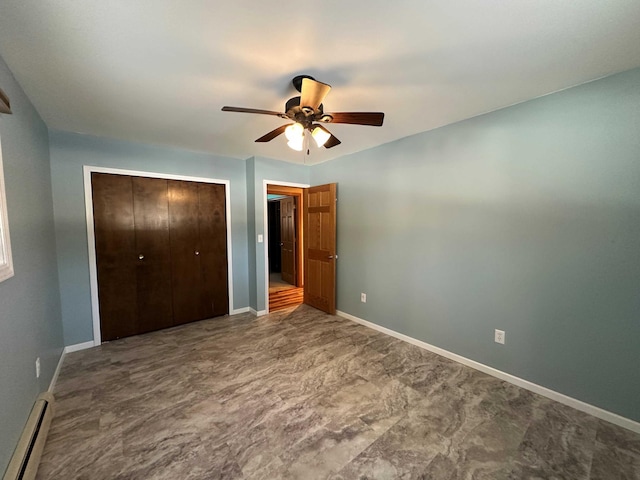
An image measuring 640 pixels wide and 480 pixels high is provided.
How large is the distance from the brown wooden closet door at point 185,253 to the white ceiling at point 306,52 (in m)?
1.22

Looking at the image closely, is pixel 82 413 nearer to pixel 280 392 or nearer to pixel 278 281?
pixel 280 392

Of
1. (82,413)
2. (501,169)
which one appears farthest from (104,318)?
(501,169)

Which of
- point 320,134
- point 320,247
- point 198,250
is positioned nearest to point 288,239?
point 320,247

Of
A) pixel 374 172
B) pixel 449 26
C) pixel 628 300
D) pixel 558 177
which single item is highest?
pixel 449 26

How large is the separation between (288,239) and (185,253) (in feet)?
8.72

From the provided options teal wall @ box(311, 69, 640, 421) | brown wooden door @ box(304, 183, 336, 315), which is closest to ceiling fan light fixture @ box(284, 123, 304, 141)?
teal wall @ box(311, 69, 640, 421)

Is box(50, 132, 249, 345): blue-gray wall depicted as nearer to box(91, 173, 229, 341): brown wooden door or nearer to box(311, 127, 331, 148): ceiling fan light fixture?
box(91, 173, 229, 341): brown wooden door

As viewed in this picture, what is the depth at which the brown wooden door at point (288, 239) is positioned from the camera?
5.61 m

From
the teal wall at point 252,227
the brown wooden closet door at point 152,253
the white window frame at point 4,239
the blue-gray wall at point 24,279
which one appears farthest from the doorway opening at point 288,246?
the white window frame at point 4,239

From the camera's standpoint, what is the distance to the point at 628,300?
1.69 m

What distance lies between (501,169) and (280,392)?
2.69m

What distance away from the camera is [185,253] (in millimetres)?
3445

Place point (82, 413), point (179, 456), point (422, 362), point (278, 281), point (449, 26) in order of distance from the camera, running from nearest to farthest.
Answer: point (449, 26) → point (179, 456) → point (82, 413) → point (422, 362) → point (278, 281)

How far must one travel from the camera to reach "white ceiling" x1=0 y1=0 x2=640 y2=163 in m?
1.20
